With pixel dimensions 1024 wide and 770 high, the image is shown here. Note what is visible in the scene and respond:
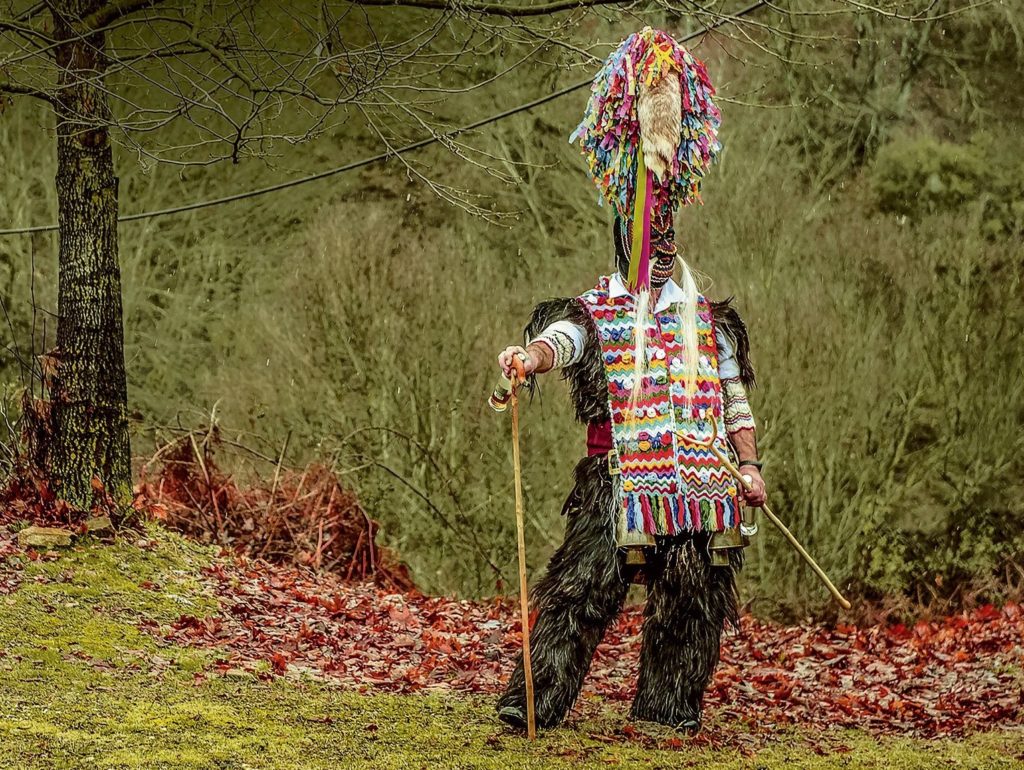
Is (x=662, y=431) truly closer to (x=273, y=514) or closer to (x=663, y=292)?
(x=663, y=292)

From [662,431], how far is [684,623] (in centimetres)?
75

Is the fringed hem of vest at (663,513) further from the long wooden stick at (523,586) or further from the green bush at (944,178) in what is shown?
the green bush at (944,178)

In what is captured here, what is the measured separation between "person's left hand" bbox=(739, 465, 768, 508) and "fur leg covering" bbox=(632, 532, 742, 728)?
21 cm

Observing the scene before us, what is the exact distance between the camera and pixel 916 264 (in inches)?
561

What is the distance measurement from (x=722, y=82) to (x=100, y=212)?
9.52m

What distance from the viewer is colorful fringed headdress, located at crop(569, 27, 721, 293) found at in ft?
15.2

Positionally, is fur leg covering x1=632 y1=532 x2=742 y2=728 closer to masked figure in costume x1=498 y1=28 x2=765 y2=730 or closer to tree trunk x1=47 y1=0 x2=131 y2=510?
masked figure in costume x1=498 y1=28 x2=765 y2=730

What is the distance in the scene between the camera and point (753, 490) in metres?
4.72

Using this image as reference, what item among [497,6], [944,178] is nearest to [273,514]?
[497,6]

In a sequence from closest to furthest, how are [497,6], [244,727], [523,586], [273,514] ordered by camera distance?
[523,586] → [244,727] → [497,6] → [273,514]

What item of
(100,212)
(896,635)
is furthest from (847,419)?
(100,212)

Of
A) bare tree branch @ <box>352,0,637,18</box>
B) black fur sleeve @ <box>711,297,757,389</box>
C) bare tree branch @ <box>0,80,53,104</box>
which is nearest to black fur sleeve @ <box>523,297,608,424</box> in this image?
black fur sleeve @ <box>711,297,757,389</box>

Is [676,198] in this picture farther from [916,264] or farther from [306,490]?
[916,264]

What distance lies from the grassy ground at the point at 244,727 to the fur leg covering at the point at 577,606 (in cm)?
15
